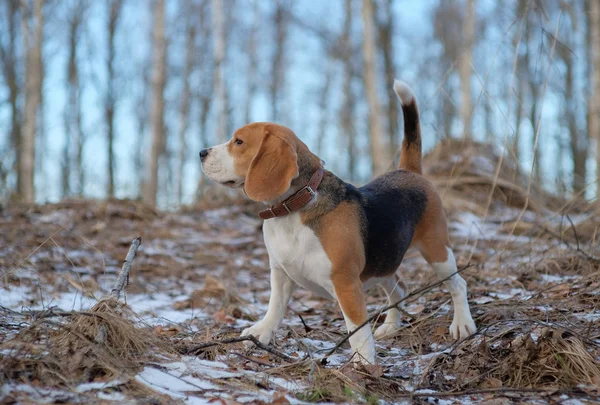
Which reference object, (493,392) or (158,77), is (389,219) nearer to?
(493,392)

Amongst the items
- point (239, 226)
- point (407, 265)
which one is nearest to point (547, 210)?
point (407, 265)

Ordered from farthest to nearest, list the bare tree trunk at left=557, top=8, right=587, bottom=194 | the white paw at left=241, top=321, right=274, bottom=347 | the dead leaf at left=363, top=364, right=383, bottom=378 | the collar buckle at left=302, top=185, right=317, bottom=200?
1. the bare tree trunk at left=557, top=8, right=587, bottom=194
2. the white paw at left=241, top=321, right=274, bottom=347
3. the collar buckle at left=302, top=185, right=317, bottom=200
4. the dead leaf at left=363, top=364, right=383, bottom=378

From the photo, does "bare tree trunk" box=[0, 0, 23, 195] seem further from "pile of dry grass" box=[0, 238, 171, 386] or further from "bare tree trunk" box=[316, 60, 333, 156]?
"pile of dry grass" box=[0, 238, 171, 386]

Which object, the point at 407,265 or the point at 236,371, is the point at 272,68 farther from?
the point at 236,371

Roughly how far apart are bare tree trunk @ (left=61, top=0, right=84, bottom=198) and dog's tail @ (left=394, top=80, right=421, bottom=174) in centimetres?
2104

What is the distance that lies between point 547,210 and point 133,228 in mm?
6959

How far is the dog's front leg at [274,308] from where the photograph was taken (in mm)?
3748

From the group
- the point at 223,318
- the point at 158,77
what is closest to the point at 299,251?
the point at 223,318

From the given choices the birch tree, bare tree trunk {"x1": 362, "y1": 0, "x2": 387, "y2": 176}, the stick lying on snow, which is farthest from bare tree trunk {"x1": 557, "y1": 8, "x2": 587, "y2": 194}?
the stick lying on snow

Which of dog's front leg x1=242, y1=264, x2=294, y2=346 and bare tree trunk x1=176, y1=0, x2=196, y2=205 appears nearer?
dog's front leg x1=242, y1=264, x2=294, y2=346

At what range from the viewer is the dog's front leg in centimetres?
375

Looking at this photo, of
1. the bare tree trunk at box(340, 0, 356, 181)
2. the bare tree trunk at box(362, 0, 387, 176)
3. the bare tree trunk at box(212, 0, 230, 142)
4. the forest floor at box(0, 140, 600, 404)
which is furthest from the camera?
the bare tree trunk at box(340, 0, 356, 181)

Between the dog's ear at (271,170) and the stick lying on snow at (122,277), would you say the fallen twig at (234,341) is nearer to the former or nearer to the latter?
the stick lying on snow at (122,277)

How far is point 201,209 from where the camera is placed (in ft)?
35.5
